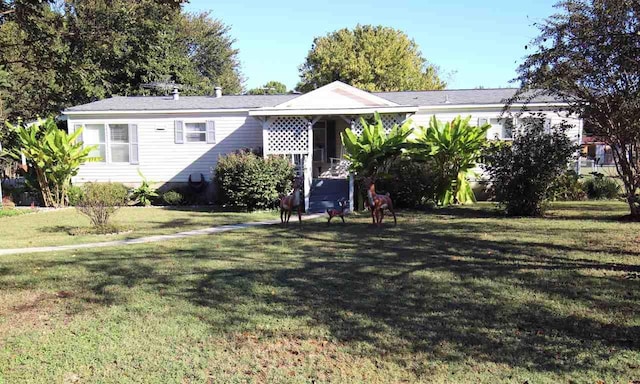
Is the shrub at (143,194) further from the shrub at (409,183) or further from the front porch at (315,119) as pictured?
the shrub at (409,183)

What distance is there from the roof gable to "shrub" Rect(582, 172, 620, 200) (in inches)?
301

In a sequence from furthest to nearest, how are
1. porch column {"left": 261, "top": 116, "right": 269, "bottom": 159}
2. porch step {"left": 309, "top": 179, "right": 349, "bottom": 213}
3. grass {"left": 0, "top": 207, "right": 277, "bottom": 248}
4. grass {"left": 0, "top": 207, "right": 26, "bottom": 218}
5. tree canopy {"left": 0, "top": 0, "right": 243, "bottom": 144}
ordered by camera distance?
1. porch column {"left": 261, "top": 116, "right": 269, "bottom": 159}
2. porch step {"left": 309, "top": 179, "right": 349, "bottom": 213}
3. grass {"left": 0, "top": 207, "right": 26, "bottom": 218}
4. grass {"left": 0, "top": 207, "right": 277, "bottom": 248}
5. tree canopy {"left": 0, "top": 0, "right": 243, "bottom": 144}

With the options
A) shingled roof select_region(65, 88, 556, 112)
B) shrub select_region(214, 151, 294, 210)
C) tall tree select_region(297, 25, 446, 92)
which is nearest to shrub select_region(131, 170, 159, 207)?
shingled roof select_region(65, 88, 556, 112)

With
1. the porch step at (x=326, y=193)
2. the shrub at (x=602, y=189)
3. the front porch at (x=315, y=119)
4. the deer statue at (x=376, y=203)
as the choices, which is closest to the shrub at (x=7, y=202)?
the front porch at (x=315, y=119)

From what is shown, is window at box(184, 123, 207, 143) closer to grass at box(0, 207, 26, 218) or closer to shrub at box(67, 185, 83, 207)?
shrub at box(67, 185, 83, 207)

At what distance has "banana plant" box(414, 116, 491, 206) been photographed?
14.0 m

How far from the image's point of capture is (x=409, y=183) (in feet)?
47.0

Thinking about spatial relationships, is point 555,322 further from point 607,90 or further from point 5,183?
point 5,183

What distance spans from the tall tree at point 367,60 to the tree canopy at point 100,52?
336 inches

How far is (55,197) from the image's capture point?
17.0m

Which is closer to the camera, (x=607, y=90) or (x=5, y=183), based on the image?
(x=607, y=90)

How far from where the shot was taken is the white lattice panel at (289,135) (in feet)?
→ 53.4

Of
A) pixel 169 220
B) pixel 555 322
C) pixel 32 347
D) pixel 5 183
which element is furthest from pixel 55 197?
pixel 555 322

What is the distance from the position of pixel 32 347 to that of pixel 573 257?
706cm
